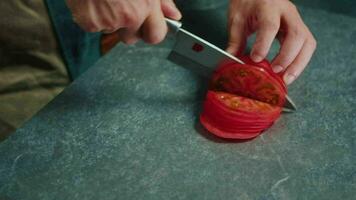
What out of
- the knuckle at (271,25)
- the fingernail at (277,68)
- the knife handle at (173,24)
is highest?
the knife handle at (173,24)

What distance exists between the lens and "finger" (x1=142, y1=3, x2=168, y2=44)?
752mm

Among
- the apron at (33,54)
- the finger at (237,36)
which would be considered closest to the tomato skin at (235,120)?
the finger at (237,36)

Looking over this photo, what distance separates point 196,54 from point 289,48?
18cm

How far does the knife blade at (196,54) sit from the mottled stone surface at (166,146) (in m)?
0.06

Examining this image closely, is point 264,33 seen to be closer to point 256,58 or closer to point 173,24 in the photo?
point 256,58

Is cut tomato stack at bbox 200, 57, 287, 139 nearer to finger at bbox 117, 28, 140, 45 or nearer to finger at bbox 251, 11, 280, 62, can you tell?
finger at bbox 251, 11, 280, 62

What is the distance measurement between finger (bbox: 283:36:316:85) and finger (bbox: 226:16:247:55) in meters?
0.10

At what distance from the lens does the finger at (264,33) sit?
2.77ft

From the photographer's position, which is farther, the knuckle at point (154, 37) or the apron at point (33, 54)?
the apron at point (33, 54)

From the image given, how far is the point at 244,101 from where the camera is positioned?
0.85 meters

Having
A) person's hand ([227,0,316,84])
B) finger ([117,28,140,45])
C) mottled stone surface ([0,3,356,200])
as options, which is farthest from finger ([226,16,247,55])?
finger ([117,28,140,45])

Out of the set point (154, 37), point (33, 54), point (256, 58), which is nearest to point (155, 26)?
point (154, 37)

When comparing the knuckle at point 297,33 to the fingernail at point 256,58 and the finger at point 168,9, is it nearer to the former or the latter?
the fingernail at point 256,58

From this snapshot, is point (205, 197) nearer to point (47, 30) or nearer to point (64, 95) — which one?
point (64, 95)
